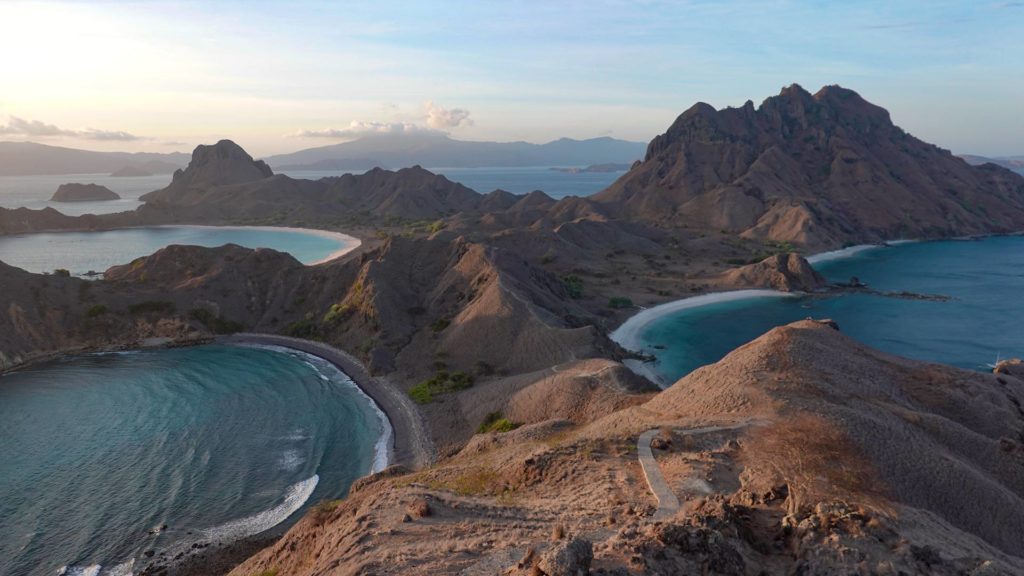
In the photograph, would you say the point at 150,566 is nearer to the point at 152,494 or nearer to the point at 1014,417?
the point at 152,494

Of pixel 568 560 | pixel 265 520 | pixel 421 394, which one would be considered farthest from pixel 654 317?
pixel 568 560

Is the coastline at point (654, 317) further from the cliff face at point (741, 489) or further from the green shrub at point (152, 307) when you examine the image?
the green shrub at point (152, 307)

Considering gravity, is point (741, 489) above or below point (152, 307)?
above

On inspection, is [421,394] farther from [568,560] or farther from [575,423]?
[568,560]

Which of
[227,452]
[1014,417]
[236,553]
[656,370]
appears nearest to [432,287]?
[656,370]

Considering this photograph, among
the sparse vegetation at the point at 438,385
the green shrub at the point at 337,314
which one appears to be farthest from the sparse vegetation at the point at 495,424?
the green shrub at the point at 337,314

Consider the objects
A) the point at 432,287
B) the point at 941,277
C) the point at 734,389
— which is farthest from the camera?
the point at 941,277

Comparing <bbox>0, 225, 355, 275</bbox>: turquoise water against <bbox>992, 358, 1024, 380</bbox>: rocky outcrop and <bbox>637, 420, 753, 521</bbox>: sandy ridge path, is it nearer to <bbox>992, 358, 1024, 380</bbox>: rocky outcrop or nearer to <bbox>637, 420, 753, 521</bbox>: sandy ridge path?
<bbox>637, 420, 753, 521</bbox>: sandy ridge path
